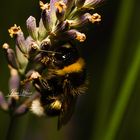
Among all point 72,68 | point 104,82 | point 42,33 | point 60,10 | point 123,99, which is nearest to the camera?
point 60,10

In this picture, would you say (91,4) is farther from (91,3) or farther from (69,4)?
(69,4)

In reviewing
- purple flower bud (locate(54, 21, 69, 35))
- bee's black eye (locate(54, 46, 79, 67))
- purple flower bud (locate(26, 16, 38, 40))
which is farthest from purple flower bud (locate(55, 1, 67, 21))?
bee's black eye (locate(54, 46, 79, 67))

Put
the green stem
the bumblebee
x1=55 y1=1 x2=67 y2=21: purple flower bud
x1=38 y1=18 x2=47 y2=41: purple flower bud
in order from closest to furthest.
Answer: x1=55 y1=1 x2=67 y2=21: purple flower bud < x1=38 y1=18 x2=47 y2=41: purple flower bud < the green stem < the bumblebee

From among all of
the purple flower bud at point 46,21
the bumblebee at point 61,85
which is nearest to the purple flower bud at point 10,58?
the bumblebee at point 61,85

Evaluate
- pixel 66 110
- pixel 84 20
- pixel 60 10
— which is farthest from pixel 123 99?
pixel 60 10

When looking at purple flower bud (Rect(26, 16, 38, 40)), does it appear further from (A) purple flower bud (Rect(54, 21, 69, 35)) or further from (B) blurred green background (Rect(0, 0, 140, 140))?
(B) blurred green background (Rect(0, 0, 140, 140))

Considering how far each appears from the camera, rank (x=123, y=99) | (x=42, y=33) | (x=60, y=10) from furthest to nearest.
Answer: (x=123, y=99) < (x=42, y=33) < (x=60, y=10)
